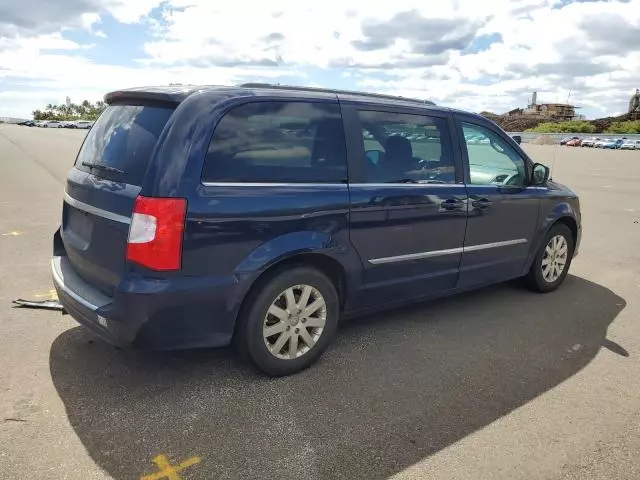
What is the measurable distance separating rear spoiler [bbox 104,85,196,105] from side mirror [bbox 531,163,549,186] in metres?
3.21

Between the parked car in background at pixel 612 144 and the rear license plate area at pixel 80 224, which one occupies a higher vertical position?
the rear license plate area at pixel 80 224

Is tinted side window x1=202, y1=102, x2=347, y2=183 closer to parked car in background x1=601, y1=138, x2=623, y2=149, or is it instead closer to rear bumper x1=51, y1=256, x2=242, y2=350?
rear bumper x1=51, y1=256, x2=242, y2=350

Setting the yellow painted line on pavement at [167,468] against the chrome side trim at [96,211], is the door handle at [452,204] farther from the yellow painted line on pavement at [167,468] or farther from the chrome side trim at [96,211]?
the yellow painted line on pavement at [167,468]

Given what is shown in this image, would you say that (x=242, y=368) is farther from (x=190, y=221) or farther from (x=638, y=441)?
(x=638, y=441)

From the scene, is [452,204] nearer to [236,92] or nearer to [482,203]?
[482,203]

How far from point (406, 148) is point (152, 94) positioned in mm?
1811

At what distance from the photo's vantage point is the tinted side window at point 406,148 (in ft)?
12.7

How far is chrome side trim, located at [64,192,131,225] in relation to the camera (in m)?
3.13

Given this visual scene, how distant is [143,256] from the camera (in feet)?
9.88

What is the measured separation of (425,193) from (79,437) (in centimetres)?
272

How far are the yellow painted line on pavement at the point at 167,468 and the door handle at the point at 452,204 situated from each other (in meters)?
2.54

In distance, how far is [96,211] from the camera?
132 inches

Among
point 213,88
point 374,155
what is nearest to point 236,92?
point 213,88

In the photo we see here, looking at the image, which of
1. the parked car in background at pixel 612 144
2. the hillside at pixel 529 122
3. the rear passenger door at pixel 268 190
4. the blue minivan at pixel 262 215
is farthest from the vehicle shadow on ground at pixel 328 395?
the hillside at pixel 529 122
